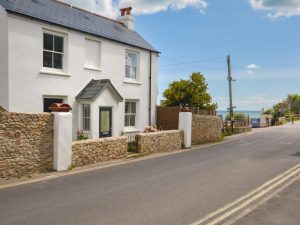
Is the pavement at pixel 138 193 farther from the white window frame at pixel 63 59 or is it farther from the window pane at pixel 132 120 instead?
the window pane at pixel 132 120

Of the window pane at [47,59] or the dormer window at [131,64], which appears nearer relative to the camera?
the window pane at [47,59]

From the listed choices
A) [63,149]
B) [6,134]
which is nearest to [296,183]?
[63,149]

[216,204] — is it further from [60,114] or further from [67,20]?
[67,20]

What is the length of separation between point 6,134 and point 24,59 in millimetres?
5182

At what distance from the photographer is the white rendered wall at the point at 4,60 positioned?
14.7 meters

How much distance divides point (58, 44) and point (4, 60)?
305 cm

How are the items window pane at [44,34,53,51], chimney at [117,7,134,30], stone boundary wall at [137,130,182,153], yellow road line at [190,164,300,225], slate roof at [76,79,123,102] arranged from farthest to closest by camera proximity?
chimney at [117,7,134,30], slate roof at [76,79,123,102], stone boundary wall at [137,130,182,153], window pane at [44,34,53,51], yellow road line at [190,164,300,225]

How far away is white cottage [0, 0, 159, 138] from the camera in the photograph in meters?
15.0

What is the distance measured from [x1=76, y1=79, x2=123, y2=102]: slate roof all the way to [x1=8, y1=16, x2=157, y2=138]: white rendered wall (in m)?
0.22

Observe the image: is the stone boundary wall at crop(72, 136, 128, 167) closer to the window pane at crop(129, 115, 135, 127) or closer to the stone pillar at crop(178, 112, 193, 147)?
the stone pillar at crop(178, 112, 193, 147)

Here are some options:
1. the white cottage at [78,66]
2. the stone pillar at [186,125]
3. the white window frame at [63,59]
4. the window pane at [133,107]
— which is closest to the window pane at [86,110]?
the white cottage at [78,66]

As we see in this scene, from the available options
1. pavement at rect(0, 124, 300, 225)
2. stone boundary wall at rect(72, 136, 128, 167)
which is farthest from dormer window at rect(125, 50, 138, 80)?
pavement at rect(0, 124, 300, 225)

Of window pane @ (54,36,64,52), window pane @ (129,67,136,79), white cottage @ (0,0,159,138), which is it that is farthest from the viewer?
window pane @ (129,67,136,79)

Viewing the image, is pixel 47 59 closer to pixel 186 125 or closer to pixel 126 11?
pixel 186 125
